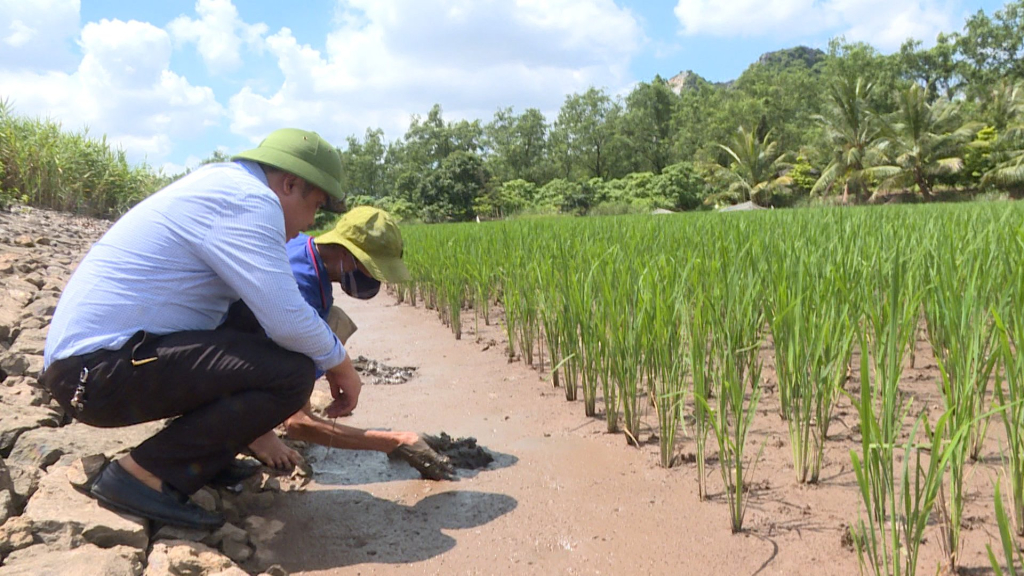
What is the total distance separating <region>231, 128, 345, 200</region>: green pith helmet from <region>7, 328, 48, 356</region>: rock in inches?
82.6

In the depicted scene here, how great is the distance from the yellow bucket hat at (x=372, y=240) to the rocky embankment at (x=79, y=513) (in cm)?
79

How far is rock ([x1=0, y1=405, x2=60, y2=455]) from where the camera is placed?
2.21m

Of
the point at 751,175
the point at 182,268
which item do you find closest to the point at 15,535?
the point at 182,268

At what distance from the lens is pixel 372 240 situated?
234 cm

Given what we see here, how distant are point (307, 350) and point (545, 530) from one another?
2.78ft

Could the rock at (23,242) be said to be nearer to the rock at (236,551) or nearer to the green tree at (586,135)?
the rock at (236,551)

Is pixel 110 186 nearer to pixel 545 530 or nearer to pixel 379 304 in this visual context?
pixel 379 304

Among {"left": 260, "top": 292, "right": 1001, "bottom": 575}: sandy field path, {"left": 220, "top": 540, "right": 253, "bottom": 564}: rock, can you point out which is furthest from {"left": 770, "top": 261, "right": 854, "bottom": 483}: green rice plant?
{"left": 220, "top": 540, "right": 253, "bottom": 564}: rock

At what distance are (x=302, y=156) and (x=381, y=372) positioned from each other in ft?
7.25

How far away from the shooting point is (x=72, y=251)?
8.64m

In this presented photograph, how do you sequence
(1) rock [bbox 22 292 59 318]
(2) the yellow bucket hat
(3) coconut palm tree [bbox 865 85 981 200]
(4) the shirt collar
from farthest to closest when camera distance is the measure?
(3) coconut palm tree [bbox 865 85 981 200], (1) rock [bbox 22 292 59 318], (2) the yellow bucket hat, (4) the shirt collar

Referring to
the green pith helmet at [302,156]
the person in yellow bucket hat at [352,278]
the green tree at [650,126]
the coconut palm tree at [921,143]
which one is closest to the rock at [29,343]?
the person in yellow bucket hat at [352,278]

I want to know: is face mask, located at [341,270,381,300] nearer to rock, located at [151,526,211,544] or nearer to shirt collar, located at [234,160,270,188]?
shirt collar, located at [234,160,270,188]

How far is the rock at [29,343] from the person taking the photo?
3.38 meters
